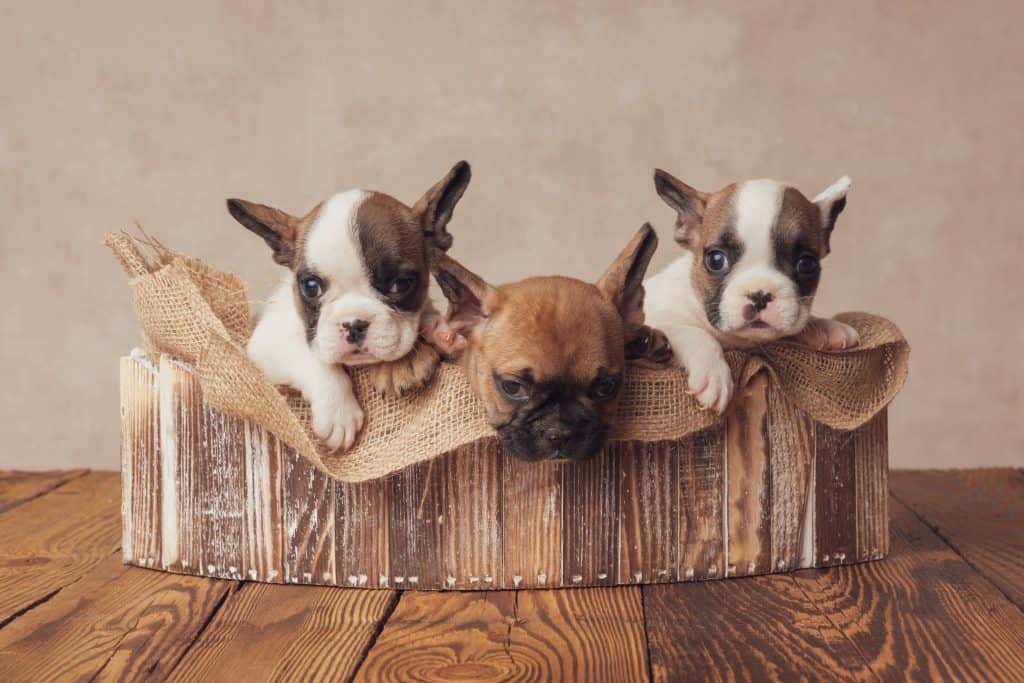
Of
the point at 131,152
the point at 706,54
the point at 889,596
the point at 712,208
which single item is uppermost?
the point at 706,54

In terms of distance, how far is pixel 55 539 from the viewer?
333 centimetres

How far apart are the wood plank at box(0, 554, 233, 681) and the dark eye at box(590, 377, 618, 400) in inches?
37.1

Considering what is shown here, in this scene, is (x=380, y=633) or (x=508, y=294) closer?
(x=380, y=633)

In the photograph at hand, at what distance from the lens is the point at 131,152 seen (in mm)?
4855

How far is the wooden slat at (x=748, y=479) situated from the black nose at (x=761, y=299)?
6.5 inches

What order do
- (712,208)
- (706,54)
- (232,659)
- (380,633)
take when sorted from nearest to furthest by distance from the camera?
(232,659) < (380,633) < (712,208) < (706,54)

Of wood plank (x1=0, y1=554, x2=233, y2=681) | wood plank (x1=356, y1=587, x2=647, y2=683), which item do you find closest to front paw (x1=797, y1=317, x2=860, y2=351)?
wood plank (x1=356, y1=587, x2=647, y2=683)

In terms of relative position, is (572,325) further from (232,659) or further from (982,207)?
(982,207)

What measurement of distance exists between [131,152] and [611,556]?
3.09 m

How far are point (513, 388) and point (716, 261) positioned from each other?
68cm

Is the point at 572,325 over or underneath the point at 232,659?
over

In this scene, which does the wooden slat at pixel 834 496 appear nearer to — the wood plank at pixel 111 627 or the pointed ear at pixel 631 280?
the pointed ear at pixel 631 280

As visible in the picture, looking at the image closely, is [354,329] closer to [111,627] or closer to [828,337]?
[111,627]

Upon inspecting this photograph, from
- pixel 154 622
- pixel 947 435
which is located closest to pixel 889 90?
pixel 947 435
